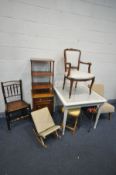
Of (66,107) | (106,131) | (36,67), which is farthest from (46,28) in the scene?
(106,131)

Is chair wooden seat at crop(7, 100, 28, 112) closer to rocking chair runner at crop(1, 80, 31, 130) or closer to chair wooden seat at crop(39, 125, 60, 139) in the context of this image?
rocking chair runner at crop(1, 80, 31, 130)

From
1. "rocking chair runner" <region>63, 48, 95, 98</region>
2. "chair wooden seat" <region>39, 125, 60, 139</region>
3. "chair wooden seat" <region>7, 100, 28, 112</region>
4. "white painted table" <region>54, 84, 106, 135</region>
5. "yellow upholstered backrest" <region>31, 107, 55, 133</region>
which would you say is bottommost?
"chair wooden seat" <region>39, 125, 60, 139</region>

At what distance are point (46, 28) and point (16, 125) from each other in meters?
2.02

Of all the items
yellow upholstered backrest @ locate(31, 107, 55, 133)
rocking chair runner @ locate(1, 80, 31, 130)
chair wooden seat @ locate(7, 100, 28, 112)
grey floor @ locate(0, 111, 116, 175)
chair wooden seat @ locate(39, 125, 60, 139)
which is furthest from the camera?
rocking chair runner @ locate(1, 80, 31, 130)

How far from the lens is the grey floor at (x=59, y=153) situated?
1.67 metres

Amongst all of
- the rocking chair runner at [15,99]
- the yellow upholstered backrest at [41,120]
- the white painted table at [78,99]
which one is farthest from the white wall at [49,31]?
the yellow upholstered backrest at [41,120]

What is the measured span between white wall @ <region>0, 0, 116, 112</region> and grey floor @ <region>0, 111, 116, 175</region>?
85cm

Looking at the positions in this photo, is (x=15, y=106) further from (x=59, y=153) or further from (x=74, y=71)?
(x=74, y=71)

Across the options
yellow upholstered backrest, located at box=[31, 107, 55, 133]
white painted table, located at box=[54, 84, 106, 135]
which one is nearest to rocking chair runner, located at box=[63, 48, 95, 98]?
white painted table, located at box=[54, 84, 106, 135]

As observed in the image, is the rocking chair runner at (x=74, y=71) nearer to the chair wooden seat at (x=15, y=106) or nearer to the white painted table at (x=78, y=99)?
the white painted table at (x=78, y=99)

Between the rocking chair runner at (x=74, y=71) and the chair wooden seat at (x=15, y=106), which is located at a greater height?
the rocking chair runner at (x=74, y=71)

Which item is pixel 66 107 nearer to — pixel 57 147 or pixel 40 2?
pixel 57 147

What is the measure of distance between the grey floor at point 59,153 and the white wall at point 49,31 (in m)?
0.85

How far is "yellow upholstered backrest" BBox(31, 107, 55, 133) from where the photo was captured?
2.10 meters
